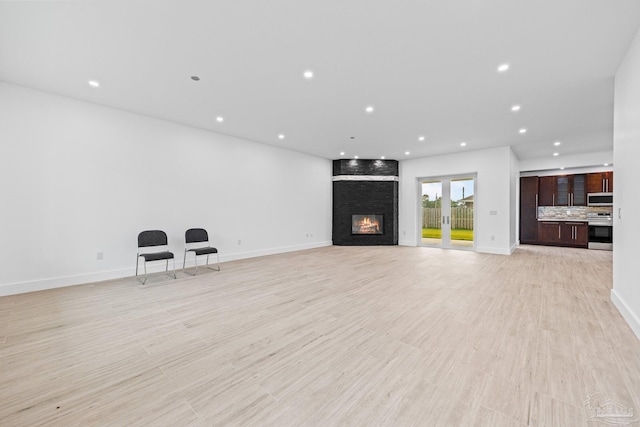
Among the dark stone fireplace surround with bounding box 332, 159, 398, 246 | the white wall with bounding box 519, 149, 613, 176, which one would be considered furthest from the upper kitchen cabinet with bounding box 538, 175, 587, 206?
the dark stone fireplace surround with bounding box 332, 159, 398, 246

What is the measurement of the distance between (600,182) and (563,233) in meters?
1.89

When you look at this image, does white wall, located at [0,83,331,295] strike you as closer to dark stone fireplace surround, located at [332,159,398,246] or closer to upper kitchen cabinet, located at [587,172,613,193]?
dark stone fireplace surround, located at [332,159,398,246]

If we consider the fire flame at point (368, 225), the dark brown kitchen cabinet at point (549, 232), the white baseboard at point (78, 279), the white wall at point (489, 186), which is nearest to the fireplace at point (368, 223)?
the fire flame at point (368, 225)

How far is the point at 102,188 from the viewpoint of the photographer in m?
4.66

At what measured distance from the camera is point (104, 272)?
4.65 metres

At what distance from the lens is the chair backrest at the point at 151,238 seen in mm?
4836

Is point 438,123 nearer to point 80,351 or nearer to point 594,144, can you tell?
point 594,144

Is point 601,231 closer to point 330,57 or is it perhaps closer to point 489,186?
point 489,186

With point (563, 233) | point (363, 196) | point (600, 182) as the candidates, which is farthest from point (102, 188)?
point (600, 182)

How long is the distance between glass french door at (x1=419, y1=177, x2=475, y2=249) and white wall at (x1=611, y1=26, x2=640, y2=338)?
490cm

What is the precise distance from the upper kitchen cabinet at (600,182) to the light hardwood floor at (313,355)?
6.52 m

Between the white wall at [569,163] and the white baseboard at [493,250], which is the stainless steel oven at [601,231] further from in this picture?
the white baseboard at [493,250]

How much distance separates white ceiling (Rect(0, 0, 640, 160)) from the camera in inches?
99.1

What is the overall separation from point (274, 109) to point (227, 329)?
386 cm
